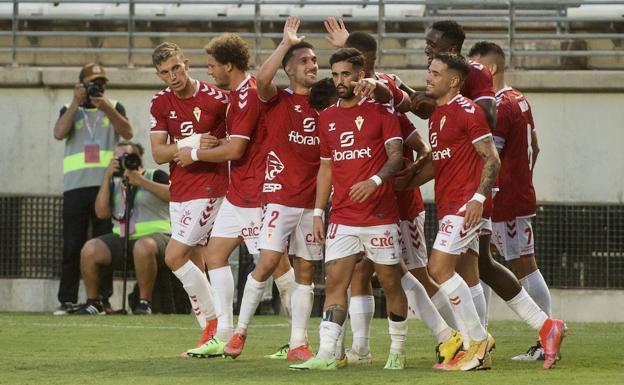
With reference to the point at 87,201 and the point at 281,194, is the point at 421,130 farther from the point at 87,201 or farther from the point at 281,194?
the point at 281,194

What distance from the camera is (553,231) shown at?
1780 centimetres

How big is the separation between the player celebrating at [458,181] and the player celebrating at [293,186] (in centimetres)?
114

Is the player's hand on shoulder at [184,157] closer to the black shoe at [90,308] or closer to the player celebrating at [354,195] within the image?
the player celebrating at [354,195]

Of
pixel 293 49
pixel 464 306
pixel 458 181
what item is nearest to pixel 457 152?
pixel 458 181

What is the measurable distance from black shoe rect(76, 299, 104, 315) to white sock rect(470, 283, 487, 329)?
23.4ft

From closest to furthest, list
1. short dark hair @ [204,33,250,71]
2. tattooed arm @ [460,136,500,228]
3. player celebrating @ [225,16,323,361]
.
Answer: tattooed arm @ [460,136,500,228] → player celebrating @ [225,16,323,361] → short dark hair @ [204,33,250,71]

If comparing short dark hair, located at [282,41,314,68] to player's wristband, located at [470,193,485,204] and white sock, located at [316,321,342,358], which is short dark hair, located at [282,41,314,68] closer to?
player's wristband, located at [470,193,485,204]

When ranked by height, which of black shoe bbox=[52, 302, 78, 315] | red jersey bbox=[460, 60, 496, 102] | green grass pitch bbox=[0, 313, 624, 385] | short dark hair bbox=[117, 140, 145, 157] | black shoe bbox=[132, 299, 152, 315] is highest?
red jersey bbox=[460, 60, 496, 102]

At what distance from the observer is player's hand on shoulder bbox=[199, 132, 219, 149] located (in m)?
11.7

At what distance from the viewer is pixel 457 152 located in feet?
34.2

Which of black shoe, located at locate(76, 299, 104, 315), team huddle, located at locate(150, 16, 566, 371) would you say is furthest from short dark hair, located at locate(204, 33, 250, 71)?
black shoe, located at locate(76, 299, 104, 315)

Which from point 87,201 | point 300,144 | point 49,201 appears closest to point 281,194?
point 300,144

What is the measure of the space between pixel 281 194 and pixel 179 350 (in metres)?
1.82

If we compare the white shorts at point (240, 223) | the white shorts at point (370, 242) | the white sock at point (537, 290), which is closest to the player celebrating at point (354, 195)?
the white shorts at point (370, 242)
